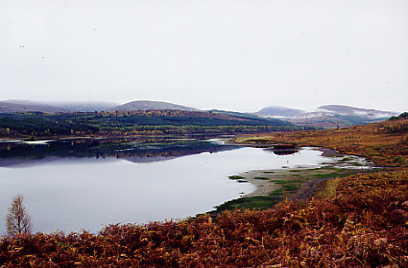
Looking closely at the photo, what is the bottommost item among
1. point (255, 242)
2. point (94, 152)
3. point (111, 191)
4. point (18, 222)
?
point (94, 152)

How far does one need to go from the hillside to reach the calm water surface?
18.9 meters

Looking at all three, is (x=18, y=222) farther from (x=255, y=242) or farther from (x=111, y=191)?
(x=255, y=242)

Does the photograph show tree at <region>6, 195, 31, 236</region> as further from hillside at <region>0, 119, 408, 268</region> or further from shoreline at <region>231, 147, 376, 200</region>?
shoreline at <region>231, 147, 376, 200</region>

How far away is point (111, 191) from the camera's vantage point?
52.1m

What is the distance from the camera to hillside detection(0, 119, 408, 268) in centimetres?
889

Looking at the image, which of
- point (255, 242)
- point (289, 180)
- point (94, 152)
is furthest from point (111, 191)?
point (94, 152)

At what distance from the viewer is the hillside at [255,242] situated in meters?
8.89

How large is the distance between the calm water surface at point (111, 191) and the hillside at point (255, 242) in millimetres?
18886

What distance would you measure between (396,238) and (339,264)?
323 cm

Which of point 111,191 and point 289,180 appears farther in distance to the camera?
point 289,180

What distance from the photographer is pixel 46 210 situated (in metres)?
39.7

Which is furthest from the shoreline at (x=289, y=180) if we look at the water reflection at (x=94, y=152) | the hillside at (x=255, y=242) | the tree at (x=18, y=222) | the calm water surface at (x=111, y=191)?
the water reflection at (x=94, y=152)

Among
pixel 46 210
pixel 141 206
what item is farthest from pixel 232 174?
pixel 46 210

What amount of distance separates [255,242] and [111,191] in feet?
147
